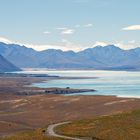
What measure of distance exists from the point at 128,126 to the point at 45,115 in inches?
3404

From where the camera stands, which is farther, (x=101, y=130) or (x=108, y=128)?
(x=108, y=128)

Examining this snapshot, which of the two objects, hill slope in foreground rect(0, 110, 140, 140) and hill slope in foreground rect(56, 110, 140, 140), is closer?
hill slope in foreground rect(0, 110, 140, 140)

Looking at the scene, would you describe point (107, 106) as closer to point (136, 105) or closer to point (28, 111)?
point (136, 105)

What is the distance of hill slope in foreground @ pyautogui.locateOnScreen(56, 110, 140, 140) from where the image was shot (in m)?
86.6

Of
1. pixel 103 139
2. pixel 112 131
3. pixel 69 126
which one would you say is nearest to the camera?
pixel 103 139

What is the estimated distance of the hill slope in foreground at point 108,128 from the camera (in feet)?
284

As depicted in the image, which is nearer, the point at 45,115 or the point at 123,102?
the point at 45,115

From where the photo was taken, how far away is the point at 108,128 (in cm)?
9450

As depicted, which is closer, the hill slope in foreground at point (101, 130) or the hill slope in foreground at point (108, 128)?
the hill slope in foreground at point (101, 130)

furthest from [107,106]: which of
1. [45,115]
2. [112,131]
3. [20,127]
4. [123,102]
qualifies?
[112,131]

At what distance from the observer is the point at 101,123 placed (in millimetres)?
103125

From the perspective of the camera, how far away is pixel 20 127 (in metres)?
140

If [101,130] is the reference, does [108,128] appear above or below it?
above

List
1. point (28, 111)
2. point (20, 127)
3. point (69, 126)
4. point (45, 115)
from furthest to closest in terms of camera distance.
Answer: point (28, 111), point (45, 115), point (20, 127), point (69, 126)
